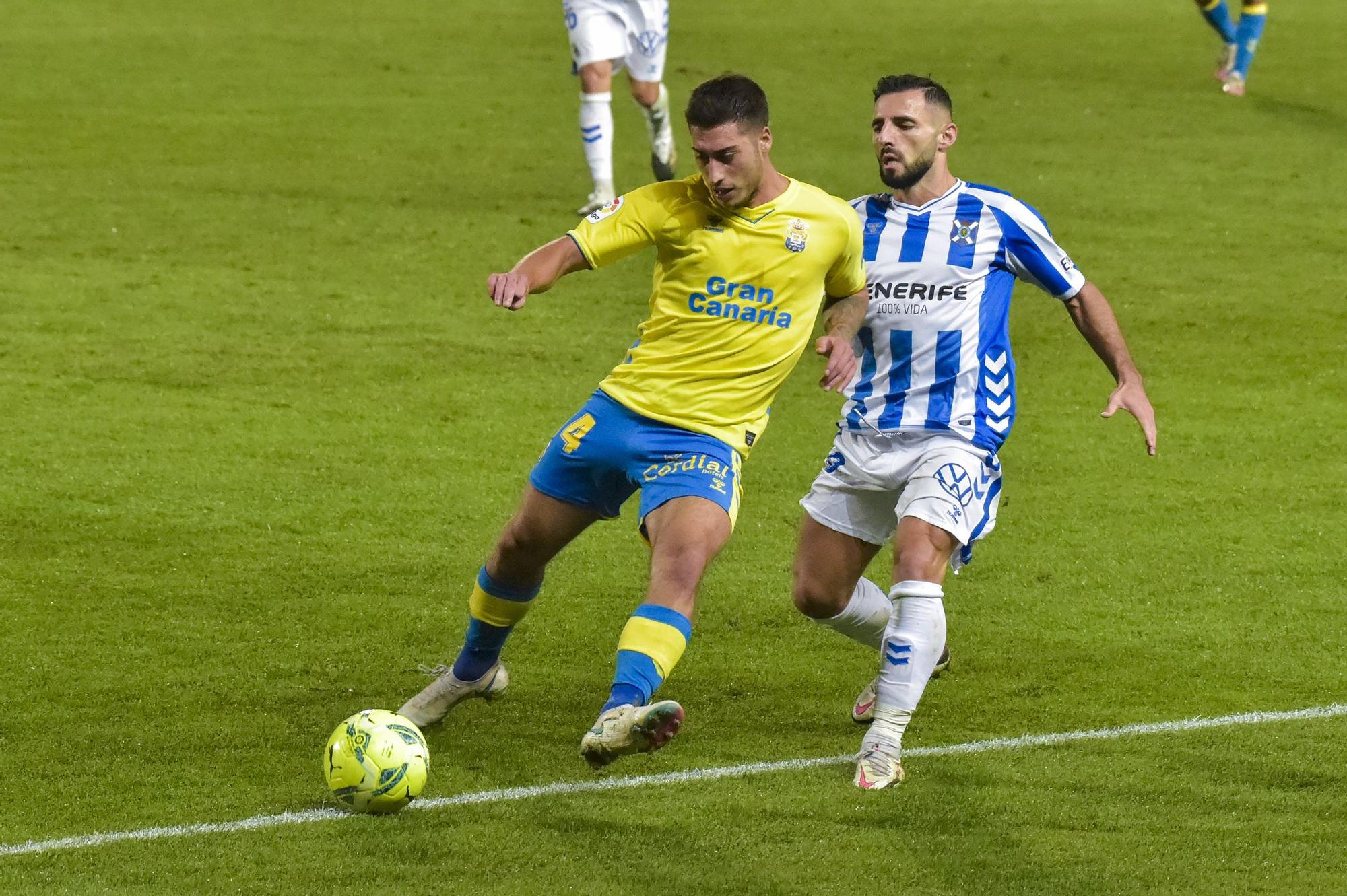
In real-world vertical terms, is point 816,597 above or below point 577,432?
below

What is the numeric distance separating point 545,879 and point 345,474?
409cm

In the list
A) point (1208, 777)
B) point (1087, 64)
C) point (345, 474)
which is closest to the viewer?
point (1208, 777)

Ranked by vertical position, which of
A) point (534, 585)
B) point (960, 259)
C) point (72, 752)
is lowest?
point (72, 752)

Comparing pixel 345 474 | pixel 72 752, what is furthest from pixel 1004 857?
pixel 345 474

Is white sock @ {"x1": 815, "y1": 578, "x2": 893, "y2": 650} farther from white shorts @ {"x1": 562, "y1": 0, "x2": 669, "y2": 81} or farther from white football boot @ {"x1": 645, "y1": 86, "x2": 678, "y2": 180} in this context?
white football boot @ {"x1": 645, "y1": 86, "x2": 678, "y2": 180}

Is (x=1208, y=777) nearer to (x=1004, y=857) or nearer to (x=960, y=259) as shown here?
(x=1004, y=857)

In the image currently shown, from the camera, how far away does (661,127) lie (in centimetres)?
1314

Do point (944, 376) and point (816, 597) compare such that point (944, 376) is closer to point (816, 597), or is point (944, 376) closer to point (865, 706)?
point (816, 597)

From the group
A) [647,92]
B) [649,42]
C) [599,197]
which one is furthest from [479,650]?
[647,92]

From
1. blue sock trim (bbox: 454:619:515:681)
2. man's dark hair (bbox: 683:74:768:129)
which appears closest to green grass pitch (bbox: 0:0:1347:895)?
blue sock trim (bbox: 454:619:515:681)

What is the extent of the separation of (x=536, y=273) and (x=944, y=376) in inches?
54.7

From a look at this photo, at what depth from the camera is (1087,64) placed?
18.0m

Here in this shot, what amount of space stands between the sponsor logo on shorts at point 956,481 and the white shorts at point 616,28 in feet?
24.5

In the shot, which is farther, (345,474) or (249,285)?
(249,285)
